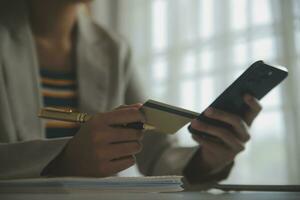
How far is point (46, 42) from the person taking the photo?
1.00 metres

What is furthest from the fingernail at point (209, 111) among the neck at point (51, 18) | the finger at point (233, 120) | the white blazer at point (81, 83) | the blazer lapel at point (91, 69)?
the neck at point (51, 18)

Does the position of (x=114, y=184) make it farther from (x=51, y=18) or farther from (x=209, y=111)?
(x=51, y=18)

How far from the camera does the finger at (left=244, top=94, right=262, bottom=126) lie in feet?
2.09

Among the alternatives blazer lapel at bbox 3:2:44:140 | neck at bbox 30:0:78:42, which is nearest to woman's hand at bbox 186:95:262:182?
blazer lapel at bbox 3:2:44:140

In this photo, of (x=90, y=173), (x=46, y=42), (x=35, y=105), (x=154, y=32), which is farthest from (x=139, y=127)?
(x=154, y=32)

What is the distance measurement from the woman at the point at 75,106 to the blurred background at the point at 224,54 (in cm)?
23

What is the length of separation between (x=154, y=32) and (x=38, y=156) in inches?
47.2

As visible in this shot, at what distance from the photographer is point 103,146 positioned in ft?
1.75

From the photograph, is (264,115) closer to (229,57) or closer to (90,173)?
(229,57)

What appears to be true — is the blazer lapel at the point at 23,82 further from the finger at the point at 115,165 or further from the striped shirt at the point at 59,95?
the finger at the point at 115,165

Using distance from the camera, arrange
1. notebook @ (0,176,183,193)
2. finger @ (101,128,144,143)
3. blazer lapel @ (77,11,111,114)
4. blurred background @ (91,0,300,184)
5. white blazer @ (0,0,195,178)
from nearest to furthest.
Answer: notebook @ (0,176,183,193) < finger @ (101,128,144,143) < white blazer @ (0,0,195,178) < blazer lapel @ (77,11,111,114) < blurred background @ (91,0,300,184)

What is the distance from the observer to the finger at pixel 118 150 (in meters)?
0.54

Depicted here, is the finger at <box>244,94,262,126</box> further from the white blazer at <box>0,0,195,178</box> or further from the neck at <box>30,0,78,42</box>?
the neck at <box>30,0,78,42</box>

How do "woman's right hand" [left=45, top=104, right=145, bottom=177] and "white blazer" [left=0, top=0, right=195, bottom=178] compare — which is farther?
"white blazer" [left=0, top=0, right=195, bottom=178]
